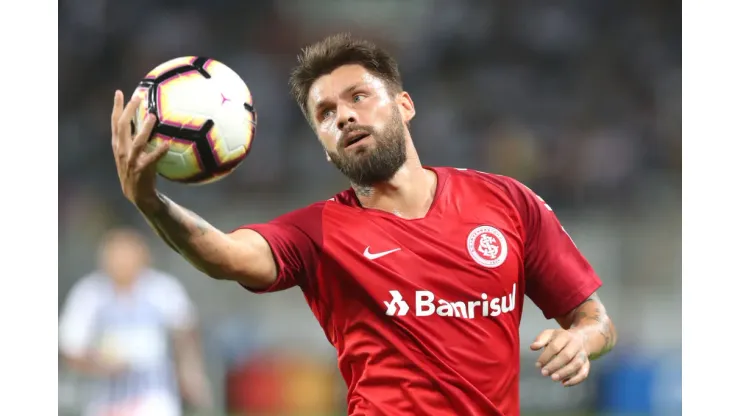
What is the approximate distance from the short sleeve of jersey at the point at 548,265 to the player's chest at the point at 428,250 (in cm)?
12

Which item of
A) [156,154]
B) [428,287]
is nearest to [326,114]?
[428,287]

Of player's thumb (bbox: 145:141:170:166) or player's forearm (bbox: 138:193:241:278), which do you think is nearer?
player's thumb (bbox: 145:141:170:166)

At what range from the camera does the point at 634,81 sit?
1190 cm

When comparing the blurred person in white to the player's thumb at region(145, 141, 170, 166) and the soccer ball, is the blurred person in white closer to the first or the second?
the soccer ball

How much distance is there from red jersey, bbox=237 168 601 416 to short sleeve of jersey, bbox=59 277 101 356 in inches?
180

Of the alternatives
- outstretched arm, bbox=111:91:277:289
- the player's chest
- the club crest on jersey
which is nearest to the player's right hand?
outstretched arm, bbox=111:91:277:289

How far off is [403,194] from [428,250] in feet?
1.18

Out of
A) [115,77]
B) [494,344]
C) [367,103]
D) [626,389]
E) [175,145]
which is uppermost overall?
[115,77]

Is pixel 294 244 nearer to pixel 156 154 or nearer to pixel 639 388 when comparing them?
pixel 156 154

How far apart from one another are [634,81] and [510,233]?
891 cm

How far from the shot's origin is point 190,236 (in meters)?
3.06

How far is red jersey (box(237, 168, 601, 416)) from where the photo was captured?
3.44 meters
